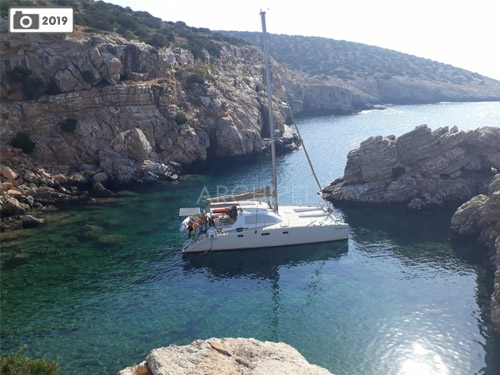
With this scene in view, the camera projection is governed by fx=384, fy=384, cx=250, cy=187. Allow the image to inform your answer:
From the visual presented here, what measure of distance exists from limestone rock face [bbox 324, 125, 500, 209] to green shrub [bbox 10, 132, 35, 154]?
131 feet

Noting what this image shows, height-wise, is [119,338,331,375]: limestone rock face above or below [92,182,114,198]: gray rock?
below

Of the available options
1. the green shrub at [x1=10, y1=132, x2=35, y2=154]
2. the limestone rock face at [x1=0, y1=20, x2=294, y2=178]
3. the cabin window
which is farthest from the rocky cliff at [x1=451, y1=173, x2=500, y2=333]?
the green shrub at [x1=10, y1=132, x2=35, y2=154]

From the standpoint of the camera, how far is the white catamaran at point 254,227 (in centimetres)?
3275

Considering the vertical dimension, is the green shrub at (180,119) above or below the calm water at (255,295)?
above

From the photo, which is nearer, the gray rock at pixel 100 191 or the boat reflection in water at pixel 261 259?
the boat reflection in water at pixel 261 259

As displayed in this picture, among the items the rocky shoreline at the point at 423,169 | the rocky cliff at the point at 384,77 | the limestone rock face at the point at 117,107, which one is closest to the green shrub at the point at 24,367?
the rocky shoreline at the point at 423,169

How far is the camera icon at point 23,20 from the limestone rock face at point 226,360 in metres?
54.4

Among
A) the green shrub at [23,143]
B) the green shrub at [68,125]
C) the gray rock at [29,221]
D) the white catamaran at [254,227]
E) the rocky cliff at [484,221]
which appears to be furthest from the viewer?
the green shrub at [68,125]

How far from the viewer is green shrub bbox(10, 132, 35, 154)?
5038 centimetres

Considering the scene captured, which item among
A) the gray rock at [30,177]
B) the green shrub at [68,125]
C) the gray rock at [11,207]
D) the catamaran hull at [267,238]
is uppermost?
the green shrub at [68,125]

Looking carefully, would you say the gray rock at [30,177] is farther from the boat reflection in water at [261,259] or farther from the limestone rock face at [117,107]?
the boat reflection in water at [261,259]

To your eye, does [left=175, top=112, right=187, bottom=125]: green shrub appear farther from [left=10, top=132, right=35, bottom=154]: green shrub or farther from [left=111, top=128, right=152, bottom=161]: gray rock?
[left=10, top=132, right=35, bottom=154]: green shrub

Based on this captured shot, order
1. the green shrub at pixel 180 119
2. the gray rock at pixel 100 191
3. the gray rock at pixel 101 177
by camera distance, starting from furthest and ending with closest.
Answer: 1. the green shrub at pixel 180 119
2. the gray rock at pixel 101 177
3. the gray rock at pixel 100 191

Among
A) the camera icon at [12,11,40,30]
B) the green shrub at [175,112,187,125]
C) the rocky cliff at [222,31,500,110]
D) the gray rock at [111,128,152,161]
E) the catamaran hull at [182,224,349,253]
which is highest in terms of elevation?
the rocky cliff at [222,31,500,110]
